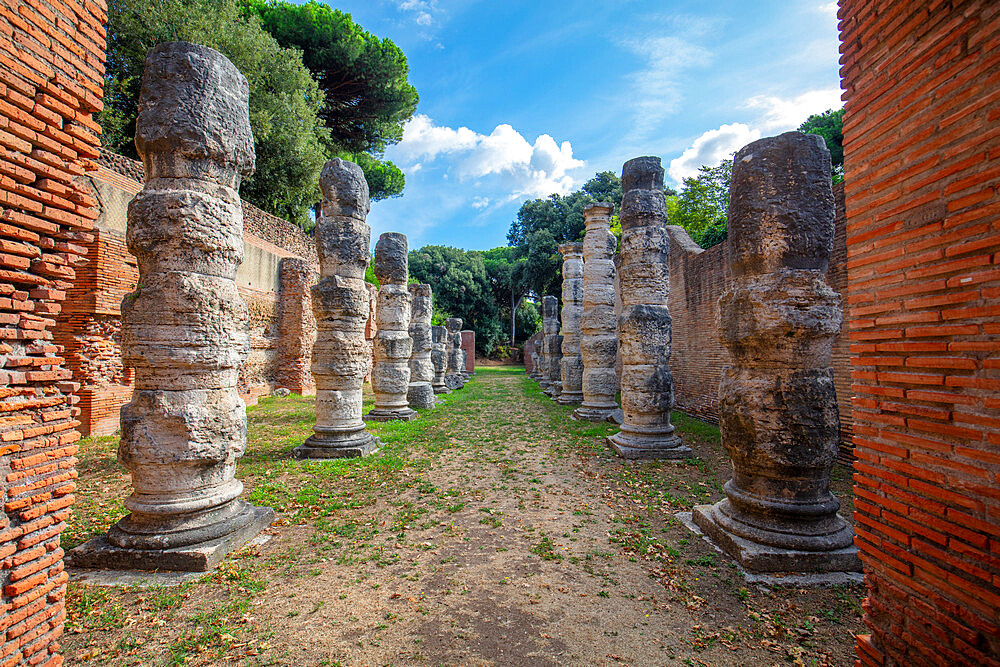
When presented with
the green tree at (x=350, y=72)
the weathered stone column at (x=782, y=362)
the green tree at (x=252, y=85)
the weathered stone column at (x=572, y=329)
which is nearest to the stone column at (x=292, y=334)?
the green tree at (x=252, y=85)

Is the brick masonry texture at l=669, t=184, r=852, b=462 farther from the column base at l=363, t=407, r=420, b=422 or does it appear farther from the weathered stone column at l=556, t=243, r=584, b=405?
the column base at l=363, t=407, r=420, b=422

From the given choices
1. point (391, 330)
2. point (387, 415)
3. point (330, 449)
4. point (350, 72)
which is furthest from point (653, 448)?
point (350, 72)

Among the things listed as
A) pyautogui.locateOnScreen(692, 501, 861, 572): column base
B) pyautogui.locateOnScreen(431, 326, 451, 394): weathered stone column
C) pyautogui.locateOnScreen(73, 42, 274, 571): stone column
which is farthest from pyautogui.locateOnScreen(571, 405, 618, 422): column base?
pyautogui.locateOnScreen(73, 42, 274, 571): stone column

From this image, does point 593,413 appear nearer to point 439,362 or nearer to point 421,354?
point 421,354

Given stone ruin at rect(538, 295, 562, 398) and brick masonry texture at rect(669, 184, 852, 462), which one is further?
stone ruin at rect(538, 295, 562, 398)

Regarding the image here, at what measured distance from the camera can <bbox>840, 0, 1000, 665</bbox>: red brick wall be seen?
1.94m

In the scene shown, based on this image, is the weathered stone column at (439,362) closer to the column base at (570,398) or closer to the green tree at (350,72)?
the column base at (570,398)

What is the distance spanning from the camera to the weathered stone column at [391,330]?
1045 centimetres

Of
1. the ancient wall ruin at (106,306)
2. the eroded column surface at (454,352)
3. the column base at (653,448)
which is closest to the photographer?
the column base at (653,448)

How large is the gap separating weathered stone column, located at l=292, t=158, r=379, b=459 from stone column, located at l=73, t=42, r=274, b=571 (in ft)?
10.2

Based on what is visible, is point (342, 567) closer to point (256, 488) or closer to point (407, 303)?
point (256, 488)

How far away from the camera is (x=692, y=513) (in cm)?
483

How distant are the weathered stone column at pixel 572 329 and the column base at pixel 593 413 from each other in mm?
2394

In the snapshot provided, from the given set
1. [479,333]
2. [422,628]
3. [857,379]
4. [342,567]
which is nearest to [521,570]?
[422,628]
